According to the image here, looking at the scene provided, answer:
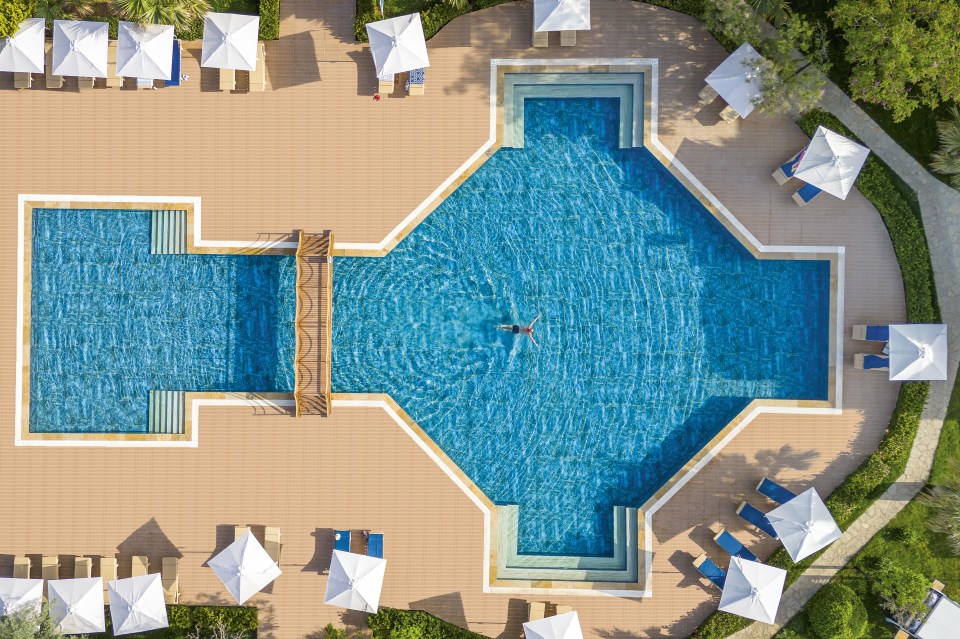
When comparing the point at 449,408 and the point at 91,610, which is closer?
the point at 91,610

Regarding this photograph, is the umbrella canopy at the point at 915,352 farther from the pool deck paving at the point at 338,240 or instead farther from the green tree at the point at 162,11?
the green tree at the point at 162,11

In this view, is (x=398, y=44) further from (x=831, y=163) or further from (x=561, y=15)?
(x=831, y=163)

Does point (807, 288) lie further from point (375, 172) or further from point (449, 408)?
point (375, 172)

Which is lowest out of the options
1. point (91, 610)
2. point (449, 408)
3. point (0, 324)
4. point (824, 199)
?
point (91, 610)

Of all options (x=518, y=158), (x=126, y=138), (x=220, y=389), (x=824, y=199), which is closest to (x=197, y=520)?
(x=220, y=389)

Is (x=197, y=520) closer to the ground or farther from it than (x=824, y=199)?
closer to the ground

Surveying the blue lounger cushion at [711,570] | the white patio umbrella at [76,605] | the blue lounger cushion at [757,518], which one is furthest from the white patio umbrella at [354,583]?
the blue lounger cushion at [757,518]

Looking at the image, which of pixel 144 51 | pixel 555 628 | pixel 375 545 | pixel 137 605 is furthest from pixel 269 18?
pixel 555 628
